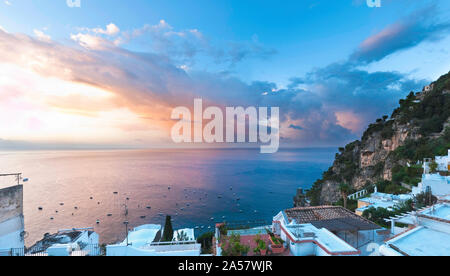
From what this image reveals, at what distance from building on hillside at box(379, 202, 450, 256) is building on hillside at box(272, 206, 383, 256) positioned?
0.69m

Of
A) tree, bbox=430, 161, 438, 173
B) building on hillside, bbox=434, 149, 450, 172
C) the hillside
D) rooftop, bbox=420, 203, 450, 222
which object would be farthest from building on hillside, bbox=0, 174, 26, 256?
building on hillside, bbox=434, 149, 450, 172

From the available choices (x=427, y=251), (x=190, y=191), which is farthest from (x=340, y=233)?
(x=190, y=191)

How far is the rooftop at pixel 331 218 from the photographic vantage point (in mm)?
6512

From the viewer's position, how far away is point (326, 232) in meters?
5.57

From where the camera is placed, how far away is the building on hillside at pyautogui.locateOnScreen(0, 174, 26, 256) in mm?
5570

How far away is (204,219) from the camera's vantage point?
30.0m

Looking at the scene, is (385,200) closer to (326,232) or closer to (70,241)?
(326,232)

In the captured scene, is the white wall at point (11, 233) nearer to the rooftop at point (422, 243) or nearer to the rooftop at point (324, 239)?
the rooftop at point (324, 239)

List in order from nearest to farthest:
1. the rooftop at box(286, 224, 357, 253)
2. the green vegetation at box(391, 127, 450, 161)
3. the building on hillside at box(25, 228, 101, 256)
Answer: the rooftop at box(286, 224, 357, 253) < the building on hillside at box(25, 228, 101, 256) < the green vegetation at box(391, 127, 450, 161)

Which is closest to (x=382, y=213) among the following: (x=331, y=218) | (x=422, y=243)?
(x=331, y=218)

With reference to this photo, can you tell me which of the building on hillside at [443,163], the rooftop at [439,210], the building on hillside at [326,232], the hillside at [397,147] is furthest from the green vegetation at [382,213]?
the building on hillside at [443,163]

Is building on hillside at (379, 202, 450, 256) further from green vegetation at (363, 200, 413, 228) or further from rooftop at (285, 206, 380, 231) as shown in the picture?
green vegetation at (363, 200, 413, 228)

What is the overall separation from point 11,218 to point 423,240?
10904 mm
